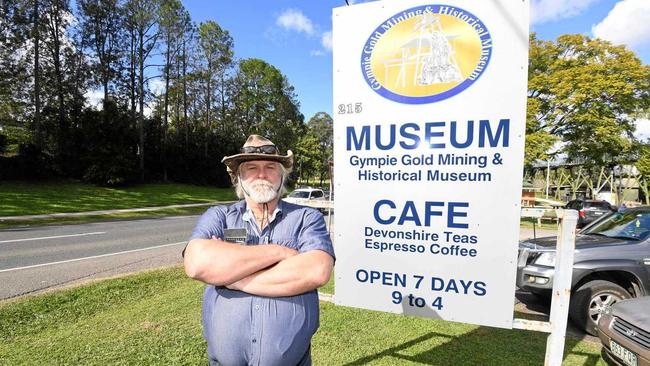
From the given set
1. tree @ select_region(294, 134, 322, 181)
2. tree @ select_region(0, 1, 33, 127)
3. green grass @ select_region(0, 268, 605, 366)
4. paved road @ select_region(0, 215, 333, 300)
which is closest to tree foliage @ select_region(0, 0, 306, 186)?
tree @ select_region(0, 1, 33, 127)

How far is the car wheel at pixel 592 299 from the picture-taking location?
425 cm

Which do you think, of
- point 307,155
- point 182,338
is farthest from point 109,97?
point 182,338

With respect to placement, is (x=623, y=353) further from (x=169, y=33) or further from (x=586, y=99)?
(x=169, y=33)

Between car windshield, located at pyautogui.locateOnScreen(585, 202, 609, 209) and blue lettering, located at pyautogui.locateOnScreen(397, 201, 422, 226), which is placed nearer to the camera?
blue lettering, located at pyautogui.locateOnScreen(397, 201, 422, 226)

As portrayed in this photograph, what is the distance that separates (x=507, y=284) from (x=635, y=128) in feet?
75.0

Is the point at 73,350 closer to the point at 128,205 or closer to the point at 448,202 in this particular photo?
the point at 448,202

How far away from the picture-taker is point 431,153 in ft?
7.51

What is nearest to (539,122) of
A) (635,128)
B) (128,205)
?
(635,128)

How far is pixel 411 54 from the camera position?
230cm

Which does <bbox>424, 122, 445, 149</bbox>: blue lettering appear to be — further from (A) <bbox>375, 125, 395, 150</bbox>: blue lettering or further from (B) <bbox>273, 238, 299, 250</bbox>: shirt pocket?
(B) <bbox>273, 238, 299, 250</bbox>: shirt pocket

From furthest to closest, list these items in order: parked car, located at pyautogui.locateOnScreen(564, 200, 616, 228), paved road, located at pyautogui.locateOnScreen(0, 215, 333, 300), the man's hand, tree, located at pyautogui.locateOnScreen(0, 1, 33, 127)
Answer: tree, located at pyautogui.locateOnScreen(0, 1, 33, 127) < parked car, located at pyautogui.locateOnScreen(564, 200, 616, 228) < paved road, located at pyautogui.locateOnScreen(0, 215, 333, 300) < the man's hand

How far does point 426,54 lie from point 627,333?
3.00 meters

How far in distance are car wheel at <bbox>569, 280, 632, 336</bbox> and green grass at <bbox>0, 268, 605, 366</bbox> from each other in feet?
1.93

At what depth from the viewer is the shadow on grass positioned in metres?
3.28
